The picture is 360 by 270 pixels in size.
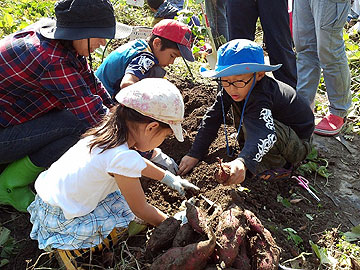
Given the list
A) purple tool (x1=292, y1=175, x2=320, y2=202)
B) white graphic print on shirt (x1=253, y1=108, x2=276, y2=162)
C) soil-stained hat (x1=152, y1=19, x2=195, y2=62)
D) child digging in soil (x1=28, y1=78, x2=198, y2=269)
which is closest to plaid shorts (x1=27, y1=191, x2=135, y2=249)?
child digging in soil (x1=28, y1=78, x2=198, y2=269)

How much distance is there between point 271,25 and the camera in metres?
3.37

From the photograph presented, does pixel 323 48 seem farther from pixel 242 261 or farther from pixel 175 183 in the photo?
pixel 242 261

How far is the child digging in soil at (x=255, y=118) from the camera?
2367 mm

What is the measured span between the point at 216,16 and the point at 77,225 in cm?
325

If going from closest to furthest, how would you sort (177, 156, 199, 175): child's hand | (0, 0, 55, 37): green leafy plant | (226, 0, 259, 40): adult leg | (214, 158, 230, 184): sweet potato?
(214, 158, 230, 184): sweet potato → (177, 156, 199, 175): child's hand → (226, 0, 259, 40): adult leg → (0, 0, 55, 37): green leafy plant

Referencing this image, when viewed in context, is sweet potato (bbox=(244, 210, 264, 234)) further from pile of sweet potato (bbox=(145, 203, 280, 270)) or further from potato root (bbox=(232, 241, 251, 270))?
potato root (bbox=(232, 241, 251, 270))

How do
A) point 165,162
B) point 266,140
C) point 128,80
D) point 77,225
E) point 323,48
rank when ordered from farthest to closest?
point 323,48
point 128,80
point 165,162
point 266,140
point 77,225

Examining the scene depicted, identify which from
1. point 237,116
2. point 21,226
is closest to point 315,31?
point 237,116

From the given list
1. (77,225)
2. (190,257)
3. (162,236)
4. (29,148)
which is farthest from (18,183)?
(190,257)

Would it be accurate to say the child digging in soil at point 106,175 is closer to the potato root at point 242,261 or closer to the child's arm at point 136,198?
the child's arm at point 136,198

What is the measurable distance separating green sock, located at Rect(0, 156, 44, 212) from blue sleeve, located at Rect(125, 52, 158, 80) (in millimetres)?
947

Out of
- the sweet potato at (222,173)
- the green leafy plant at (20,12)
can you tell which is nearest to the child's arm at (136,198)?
the sweet potato at (222,173)

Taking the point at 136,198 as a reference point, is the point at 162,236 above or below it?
below

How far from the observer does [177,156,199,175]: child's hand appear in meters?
2.76
